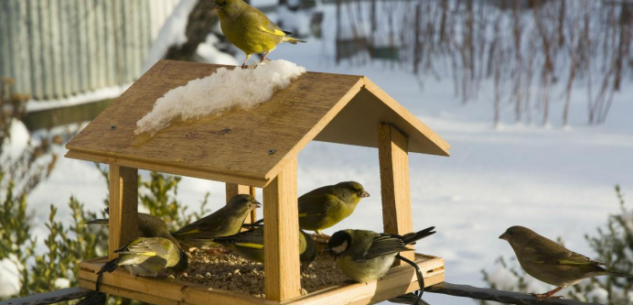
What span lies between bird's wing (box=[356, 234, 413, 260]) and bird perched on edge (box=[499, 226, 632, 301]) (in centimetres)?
65

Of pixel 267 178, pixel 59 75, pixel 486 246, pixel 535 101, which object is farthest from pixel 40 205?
pixel 535 101

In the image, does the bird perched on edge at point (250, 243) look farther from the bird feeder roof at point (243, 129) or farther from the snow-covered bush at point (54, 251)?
the snow-covered bush at point (54, 251)

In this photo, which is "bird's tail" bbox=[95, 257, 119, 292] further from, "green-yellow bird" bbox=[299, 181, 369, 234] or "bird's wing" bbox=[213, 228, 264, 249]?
"green-yellow bird" bbox=[299, 181, 369, 234]

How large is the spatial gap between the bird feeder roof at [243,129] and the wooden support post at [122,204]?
5.5 inches

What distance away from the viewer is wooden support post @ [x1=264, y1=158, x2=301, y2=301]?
7.89ft

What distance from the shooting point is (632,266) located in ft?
14.0

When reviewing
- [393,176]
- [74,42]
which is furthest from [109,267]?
[74,42]

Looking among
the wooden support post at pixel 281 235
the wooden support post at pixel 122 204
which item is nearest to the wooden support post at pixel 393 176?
the wooden support post at pixel 281 235

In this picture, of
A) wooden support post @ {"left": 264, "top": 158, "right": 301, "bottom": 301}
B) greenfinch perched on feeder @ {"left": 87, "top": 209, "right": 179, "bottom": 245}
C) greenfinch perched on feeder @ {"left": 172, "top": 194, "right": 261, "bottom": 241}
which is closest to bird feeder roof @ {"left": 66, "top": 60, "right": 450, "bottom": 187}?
wooden support post @ {"left": 264, "top": 158, "right": 301, "bottom": 301}

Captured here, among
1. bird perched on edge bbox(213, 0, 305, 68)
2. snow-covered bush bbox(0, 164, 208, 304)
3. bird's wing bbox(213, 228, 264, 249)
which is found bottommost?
snow-covered bush bbox(0, 164, 208, 304)

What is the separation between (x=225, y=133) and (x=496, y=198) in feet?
19.9

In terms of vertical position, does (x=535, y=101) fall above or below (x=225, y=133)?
below

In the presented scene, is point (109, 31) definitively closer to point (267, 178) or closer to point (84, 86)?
point (84, 86)

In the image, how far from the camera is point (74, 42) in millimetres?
9570
